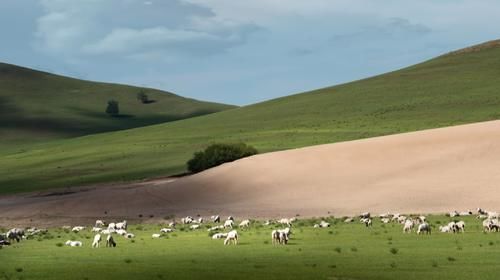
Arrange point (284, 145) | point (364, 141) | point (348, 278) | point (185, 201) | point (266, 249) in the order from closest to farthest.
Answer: point (348, 278)
point (266, 249)
point (185, 201)
point (364, 141)
point (284, 145)

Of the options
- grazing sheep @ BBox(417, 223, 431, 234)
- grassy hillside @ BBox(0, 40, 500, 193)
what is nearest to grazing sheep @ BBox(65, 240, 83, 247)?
grazing sheep @ BBox(417, 223, 431, 234)

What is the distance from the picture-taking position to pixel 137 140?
12975cm

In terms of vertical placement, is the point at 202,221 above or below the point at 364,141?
below

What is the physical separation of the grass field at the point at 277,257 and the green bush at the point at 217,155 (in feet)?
135

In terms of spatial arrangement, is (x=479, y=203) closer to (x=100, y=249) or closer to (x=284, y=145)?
(x=100, y=249)

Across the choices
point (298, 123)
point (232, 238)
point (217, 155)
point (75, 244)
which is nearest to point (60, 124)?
point (298, 123)

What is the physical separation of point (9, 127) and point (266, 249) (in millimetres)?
157136

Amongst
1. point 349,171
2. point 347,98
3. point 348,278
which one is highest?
point 347,98

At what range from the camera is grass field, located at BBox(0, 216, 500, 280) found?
89.7 ft

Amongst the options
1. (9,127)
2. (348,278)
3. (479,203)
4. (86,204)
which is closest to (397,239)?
(348,278)

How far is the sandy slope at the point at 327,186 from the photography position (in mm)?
59031

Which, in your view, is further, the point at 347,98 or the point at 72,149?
the point at 347,98

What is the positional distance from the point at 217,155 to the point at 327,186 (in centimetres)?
1993

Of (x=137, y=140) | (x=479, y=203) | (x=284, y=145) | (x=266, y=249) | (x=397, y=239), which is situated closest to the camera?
(x=266, y=249)
